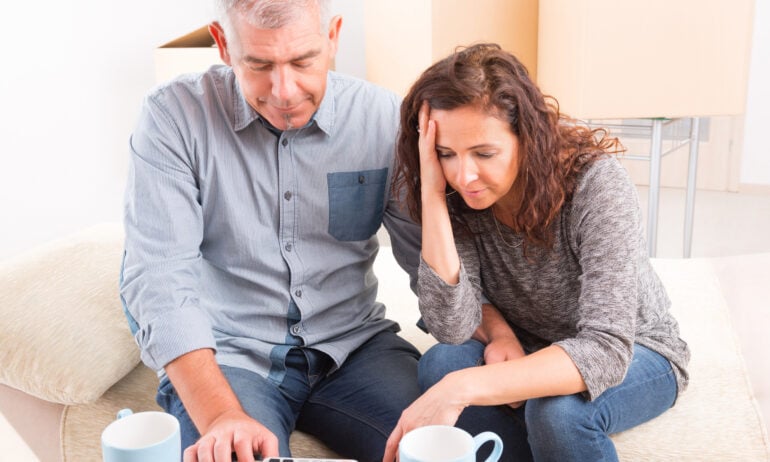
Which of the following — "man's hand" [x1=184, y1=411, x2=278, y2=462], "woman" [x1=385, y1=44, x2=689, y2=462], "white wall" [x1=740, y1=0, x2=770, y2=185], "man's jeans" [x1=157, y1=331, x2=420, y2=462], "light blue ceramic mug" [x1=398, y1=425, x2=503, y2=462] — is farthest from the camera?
"white wall" [x1=740, y1=0, x2=770, y2=185]

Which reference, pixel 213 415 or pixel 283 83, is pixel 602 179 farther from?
pixel 213 415

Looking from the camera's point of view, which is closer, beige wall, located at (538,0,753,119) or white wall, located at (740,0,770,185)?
beige wall, located at (538,0,753,119)

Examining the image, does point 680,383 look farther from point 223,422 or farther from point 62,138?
point 62,138

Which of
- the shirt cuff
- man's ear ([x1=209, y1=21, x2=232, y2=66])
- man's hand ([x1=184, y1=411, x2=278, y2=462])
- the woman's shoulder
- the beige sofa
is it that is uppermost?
man's ear ([x1=209, y1=21, x2=232, y2=66])

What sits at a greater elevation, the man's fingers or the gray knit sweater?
the gray knit sweater

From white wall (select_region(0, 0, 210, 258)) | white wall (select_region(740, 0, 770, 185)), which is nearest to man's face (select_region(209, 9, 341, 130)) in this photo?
white wall (select_region(0, 0, 210, 258))

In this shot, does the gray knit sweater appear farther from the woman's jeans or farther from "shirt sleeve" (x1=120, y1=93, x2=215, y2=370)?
"shirt sleeve" (x1=120, y1=93, x2=215, y2=370)

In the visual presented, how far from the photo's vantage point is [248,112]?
1.36m

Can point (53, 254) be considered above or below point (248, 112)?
below

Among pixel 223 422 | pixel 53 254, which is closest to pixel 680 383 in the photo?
pixel 223 422

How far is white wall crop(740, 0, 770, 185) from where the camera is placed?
4.05 metres

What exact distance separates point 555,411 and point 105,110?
2.23 metres

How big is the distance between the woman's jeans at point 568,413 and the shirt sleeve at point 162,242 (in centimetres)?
40

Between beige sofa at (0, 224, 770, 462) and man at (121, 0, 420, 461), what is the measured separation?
13cm
